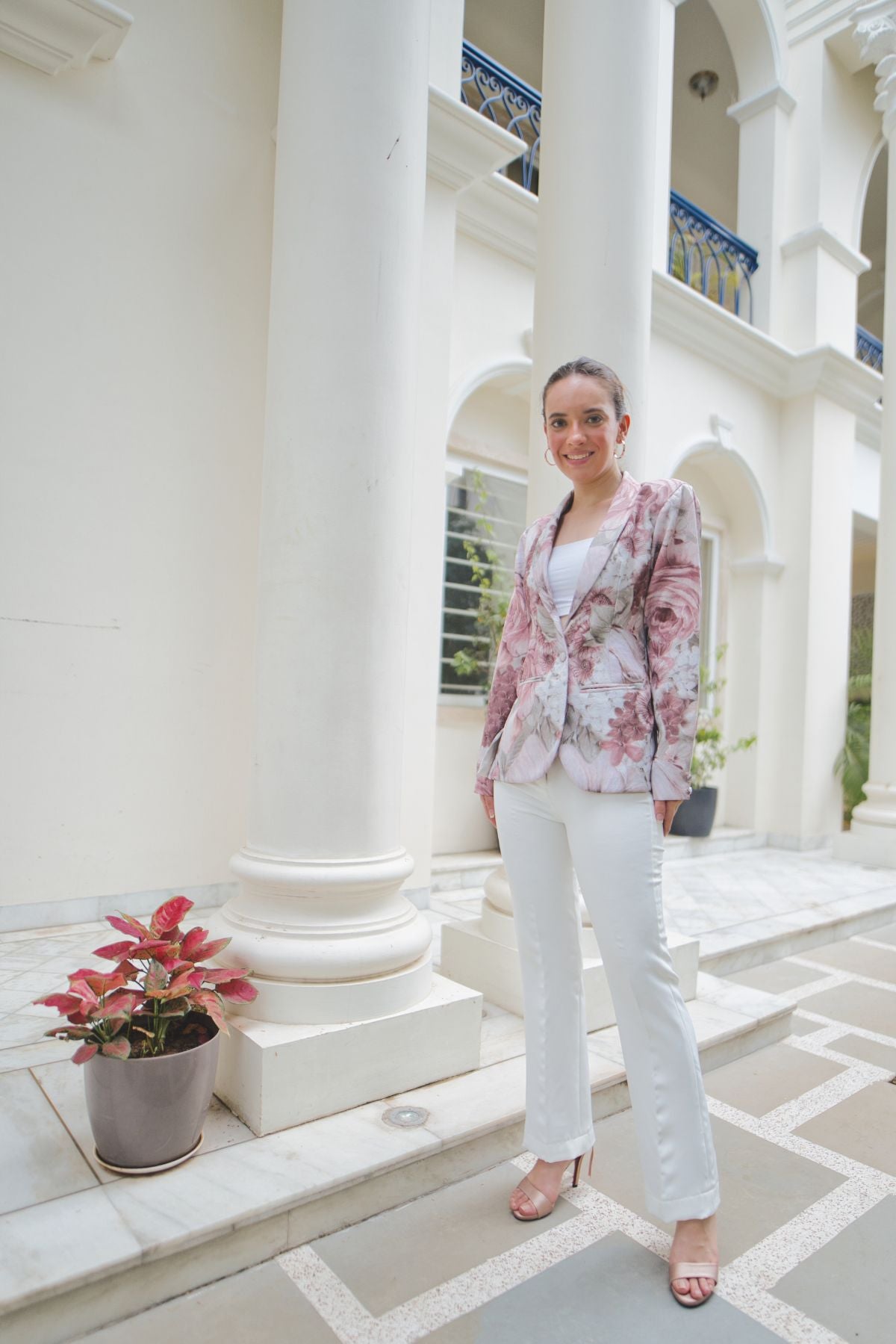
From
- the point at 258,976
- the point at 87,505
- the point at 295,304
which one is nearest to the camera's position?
the point at 258,976

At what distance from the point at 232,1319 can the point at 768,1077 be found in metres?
1.97

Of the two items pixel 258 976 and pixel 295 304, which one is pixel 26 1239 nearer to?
pixel 258 976

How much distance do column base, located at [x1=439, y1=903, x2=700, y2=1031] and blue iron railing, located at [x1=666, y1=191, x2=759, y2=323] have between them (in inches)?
245

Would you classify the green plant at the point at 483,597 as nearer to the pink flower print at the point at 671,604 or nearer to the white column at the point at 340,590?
the white column at the point at 340,590

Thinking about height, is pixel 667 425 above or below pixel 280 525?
above

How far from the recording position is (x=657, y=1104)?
5.77 feet

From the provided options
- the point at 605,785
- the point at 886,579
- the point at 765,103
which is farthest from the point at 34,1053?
the point at 765,103

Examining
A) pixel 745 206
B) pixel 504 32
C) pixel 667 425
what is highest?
pixel 504 32

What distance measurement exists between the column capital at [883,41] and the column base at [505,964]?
297 inches

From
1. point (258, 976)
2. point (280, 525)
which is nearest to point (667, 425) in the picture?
point (280, 525)

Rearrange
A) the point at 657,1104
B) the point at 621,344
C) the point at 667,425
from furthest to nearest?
1. the point at 667,425
2. the point at 621,344
3. the point at 657,1104

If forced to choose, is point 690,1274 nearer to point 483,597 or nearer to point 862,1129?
point 862,1129

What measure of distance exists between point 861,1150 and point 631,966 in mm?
1297

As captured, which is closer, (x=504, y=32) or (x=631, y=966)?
(x=631, y=966)
